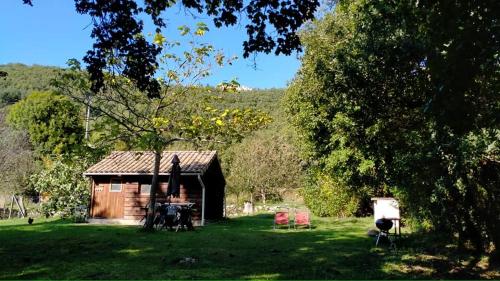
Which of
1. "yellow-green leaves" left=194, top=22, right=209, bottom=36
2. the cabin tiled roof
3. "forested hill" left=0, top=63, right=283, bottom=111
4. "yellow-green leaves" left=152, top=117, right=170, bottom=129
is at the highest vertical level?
"forested hill" left=0, top=63, right=283, bottom=111

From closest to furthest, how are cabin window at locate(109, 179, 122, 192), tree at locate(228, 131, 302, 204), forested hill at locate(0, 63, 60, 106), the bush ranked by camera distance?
cabin window at locate(109, 179, 122, 192) < the bush < tree at locate(228, 131, 302, 204) < forested hill at locate(0, 63, 60, 106)

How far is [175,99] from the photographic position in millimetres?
17938

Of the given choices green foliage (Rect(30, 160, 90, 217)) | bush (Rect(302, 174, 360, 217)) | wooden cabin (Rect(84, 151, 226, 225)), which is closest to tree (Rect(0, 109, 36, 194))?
green foliage (Rect(30, 160, 90, 217))

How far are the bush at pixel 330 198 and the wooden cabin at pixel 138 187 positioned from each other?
7.22 m

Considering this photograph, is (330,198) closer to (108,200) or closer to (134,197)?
(134,197)

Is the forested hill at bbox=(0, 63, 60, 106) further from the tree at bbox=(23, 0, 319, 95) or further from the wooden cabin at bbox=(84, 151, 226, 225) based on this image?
the tree at bbox=(23, 0, 319, 95)

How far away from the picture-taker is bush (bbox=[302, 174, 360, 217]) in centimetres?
2553

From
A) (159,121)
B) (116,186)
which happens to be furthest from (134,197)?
(159,121)

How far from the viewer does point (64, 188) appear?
25578mm

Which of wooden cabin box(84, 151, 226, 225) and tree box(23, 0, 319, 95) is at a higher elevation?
tree box(23, 0, 319, 95)

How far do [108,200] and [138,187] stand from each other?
2.09 meters

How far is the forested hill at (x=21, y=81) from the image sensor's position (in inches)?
3221

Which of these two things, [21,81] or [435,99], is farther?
[21,81]

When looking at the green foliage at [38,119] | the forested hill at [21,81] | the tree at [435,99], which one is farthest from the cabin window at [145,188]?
the forested hill at [21,81]
